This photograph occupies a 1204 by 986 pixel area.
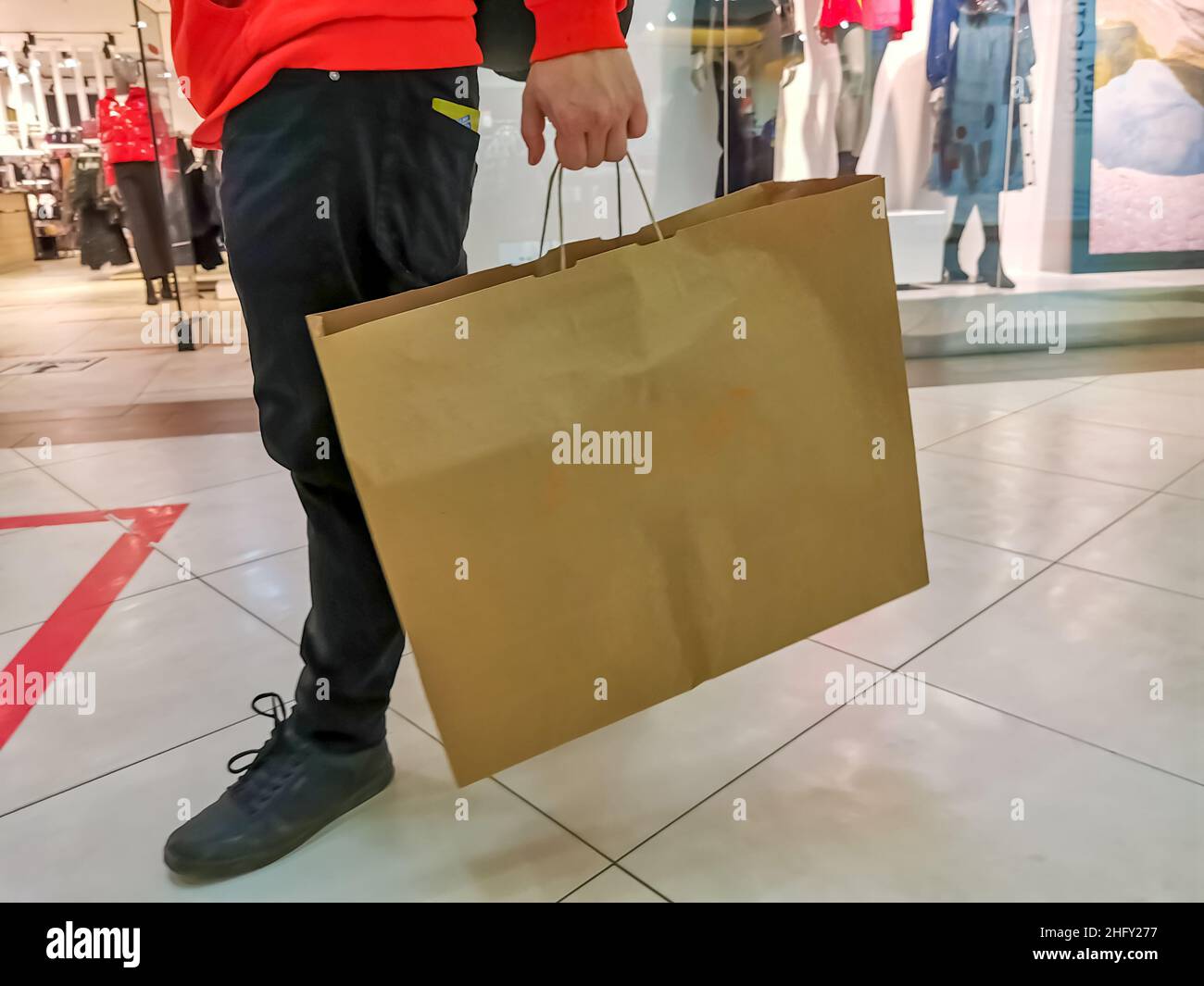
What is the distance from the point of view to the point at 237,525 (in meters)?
1.80

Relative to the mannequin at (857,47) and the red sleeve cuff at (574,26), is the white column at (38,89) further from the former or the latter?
the red sleeve cuff at (574,26)

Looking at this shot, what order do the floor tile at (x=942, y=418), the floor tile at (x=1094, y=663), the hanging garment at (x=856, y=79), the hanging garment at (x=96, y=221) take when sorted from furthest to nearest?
the hanging garment at (x=96, y=221)
the hanging garment at (x=856, y=79)
the floor tile at (x=942, y=418)
the floor tile at (x=1094, y=663)

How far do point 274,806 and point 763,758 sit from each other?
20.7 inches

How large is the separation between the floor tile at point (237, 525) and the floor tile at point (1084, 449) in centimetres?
150

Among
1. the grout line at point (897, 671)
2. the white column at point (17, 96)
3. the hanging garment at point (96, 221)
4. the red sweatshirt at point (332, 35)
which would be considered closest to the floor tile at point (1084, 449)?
the grout line at point (897, 671)

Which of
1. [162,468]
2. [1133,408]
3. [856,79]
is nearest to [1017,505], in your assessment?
[1133,408]

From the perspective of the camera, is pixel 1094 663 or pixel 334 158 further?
pixel 1094 663

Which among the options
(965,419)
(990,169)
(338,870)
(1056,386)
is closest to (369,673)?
(338,870)

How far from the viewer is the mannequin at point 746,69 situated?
3428 millimetres

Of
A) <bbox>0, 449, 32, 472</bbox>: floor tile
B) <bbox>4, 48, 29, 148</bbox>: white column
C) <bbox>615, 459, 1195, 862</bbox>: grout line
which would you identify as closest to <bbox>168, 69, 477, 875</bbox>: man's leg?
<bbox>615, 459, 1195, 862</bbox>: grout line

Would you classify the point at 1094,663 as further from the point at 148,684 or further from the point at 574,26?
the point at 148,684

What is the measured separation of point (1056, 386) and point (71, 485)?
110 inches

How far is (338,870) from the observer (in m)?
0.85

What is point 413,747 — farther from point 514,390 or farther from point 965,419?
point 965,419
